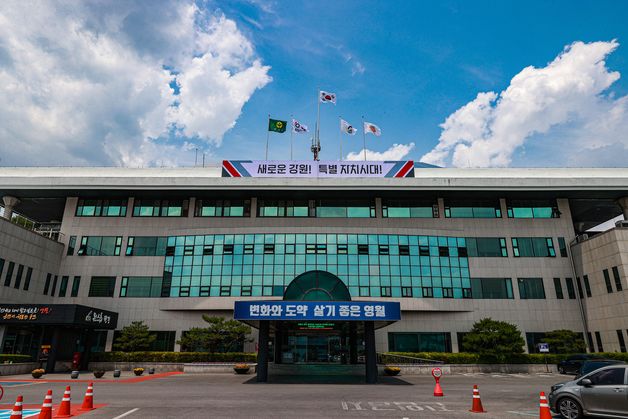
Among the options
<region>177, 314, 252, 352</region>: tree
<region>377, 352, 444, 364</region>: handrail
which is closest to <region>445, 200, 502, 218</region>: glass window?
<region>377, 352, 444, 364</region>: handrail

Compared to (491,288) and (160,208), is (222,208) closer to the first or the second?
(160,208)

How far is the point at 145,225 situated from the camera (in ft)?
159

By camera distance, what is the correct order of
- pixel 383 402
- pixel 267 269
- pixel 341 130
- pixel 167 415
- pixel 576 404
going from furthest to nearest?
pixel 341 130, pixel 267 269, pixel 383 402, pixel 167 415, pixel 576 404

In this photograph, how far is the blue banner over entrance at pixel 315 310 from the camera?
27.2 m

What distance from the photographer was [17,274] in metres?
41.5

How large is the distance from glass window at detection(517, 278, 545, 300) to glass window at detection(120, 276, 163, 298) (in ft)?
135

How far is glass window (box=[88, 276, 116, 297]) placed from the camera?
4628cm

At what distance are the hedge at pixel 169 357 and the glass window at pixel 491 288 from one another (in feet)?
84.1

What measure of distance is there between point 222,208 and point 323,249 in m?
13.4

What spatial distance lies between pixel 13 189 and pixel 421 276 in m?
47.5

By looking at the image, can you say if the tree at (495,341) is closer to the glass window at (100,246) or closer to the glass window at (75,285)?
the glass window at (100,246)

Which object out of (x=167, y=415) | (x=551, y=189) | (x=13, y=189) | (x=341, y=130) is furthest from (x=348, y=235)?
(x=13, y=189)

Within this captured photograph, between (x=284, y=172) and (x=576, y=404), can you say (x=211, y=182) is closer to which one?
(x=284, y=172)

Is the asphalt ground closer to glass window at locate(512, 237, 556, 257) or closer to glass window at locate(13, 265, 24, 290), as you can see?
glass window at locate(13, 265, 24, 290)
